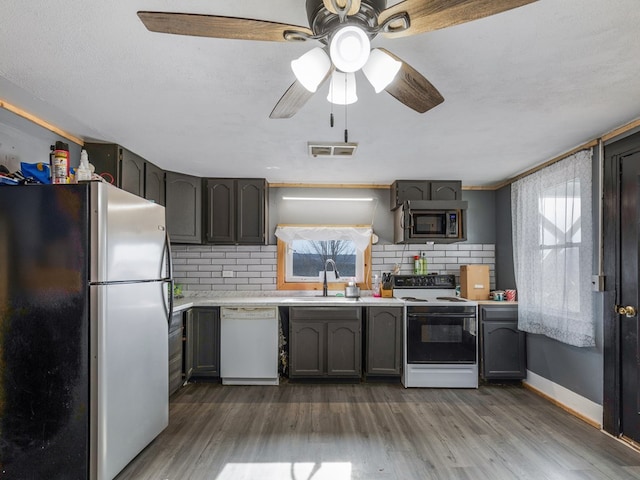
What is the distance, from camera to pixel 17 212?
1935mm

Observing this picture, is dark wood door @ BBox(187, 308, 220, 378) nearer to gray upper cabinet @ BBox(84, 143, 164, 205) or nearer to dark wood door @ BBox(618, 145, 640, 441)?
gray upper cabinet @ BBox(84, 143, 164, 205)

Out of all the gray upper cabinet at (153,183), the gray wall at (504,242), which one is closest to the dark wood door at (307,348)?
the gray upper cabinet at (153,183)

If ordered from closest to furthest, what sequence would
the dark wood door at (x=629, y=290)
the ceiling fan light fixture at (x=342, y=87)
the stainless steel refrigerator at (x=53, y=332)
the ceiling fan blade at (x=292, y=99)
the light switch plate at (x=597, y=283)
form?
1. the ceiling fan blade at (x=292, y=99)
2. the ceiling fan light fixture at (x=342, y=87)
3. the stainless steel refrigerator at (x=53, y=332)
4. the dark wood door at (x=629, y=290)
5. the light switch plate at (x=597, y=283)

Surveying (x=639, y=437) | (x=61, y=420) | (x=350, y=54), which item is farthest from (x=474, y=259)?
(x=61, y=420)

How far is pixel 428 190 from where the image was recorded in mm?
4160

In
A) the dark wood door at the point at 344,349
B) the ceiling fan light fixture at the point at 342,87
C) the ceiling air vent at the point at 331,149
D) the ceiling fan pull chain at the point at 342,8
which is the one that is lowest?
the dark wood door at the point at 344,349

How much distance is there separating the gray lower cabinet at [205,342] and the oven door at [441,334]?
2.01 metres

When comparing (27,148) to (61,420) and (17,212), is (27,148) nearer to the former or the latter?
(17,212)

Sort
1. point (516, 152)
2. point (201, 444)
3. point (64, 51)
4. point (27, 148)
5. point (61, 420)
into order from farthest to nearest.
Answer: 1. point (516, 152)
2. point (201, 444)
3. point (27, 148)
4. point (61, 420)
5. point (64, 51)

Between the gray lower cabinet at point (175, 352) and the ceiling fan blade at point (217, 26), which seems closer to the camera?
the ceiling fan blade at point (217, 26)

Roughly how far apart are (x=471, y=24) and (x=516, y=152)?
2060mm

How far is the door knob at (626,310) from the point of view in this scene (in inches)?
99.1

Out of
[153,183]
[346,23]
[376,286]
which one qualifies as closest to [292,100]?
[346,23]

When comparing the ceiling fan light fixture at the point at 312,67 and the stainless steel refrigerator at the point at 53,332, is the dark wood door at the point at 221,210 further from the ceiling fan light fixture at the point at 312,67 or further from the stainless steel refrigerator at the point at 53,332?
the ceiling fan light fixture at the point at 312,67
